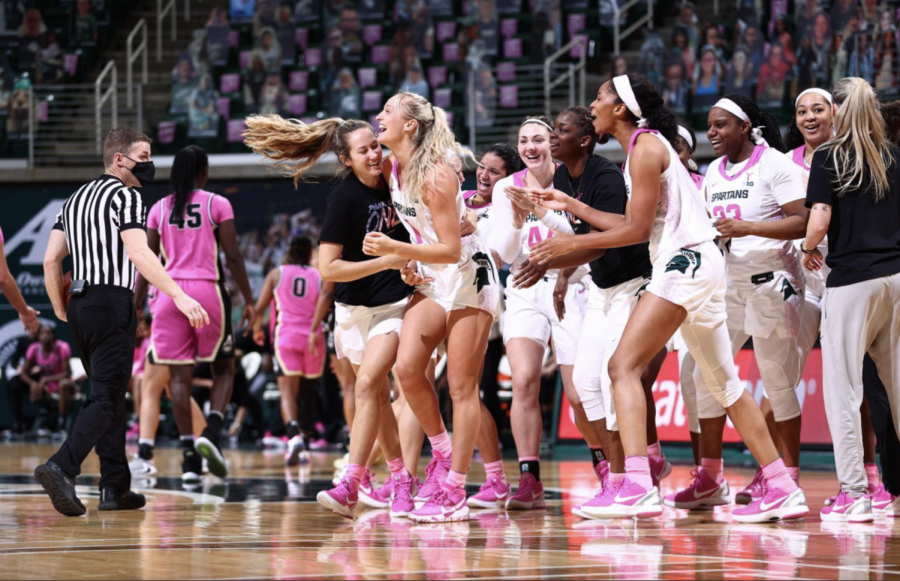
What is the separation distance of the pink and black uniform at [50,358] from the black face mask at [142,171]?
31.6 feet

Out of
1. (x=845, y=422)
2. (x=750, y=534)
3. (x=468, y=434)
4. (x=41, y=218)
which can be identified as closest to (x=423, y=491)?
(x=468, y=434)

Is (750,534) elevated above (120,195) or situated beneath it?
situated beneath

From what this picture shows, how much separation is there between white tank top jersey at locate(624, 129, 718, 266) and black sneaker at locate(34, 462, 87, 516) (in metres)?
3.13

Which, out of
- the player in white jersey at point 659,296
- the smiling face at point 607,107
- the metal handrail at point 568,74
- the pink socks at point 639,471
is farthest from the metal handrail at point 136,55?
the pink socks at point 639,471

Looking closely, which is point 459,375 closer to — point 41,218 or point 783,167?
point 783,167

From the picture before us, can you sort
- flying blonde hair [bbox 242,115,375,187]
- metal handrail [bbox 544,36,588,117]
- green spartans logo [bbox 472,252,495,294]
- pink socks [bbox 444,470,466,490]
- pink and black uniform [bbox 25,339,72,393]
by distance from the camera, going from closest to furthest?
pink socks [bbox 444,470,466,490]
green spartans logo [bbox 472,252,495,294]
flying blonde hair [bbox 242,115,375,187]
metal handrail [bbox 544,36,588,117]
pink and black uniform [bbox 25,339,72,393]

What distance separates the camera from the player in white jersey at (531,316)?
6449mm

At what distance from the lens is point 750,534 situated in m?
5.10

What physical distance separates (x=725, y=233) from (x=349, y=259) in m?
1.87

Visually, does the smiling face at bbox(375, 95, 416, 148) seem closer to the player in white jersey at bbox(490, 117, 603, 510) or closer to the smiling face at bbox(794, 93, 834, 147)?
the player in white jersey at bbox(490, 117, 603, 510)

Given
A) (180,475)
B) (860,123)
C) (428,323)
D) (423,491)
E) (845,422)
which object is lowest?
(180,475)

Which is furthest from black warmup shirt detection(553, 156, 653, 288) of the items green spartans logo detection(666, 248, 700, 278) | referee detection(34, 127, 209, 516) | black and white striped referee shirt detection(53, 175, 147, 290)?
black and white striped referee shirt detection(53, 175, 147, 290)

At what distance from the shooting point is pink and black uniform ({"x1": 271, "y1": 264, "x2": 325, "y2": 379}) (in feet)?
38.1

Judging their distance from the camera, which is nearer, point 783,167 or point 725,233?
point 725,233
